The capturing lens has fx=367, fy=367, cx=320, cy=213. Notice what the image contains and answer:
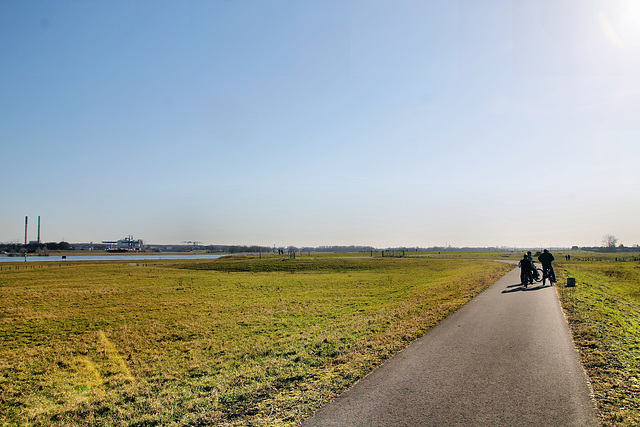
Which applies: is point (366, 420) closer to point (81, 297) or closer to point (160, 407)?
point (160, 407)

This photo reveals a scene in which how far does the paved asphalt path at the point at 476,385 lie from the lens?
569 cm

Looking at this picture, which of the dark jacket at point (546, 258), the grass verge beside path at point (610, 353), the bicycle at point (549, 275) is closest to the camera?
the grass verge beside path at point (610, 353)

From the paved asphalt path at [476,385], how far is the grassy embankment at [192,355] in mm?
649

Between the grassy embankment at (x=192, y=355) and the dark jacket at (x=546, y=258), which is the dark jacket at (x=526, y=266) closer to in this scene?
the dark jacket at (x=546, y=258)

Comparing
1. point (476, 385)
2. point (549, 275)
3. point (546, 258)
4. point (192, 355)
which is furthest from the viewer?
point (549, 275)

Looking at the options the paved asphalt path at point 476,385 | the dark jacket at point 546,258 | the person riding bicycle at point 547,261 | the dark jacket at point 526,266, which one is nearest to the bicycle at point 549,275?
the person riding bicycle at point 547,261

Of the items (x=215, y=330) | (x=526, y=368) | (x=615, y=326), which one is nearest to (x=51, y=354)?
(x=215, y=330)

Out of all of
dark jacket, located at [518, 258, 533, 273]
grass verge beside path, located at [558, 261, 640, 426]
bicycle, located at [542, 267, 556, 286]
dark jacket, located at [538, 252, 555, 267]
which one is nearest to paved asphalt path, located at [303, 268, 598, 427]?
grass verge beside path, located at [558, 261, 640, 426]

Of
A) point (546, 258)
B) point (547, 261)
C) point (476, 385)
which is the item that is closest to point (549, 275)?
point (547, 261)

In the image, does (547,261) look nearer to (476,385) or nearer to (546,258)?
(546,258)

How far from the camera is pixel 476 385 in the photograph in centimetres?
705

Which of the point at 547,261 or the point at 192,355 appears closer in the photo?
the point at 192,355

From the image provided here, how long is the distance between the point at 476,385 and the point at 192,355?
858 cm

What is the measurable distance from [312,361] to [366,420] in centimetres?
392
